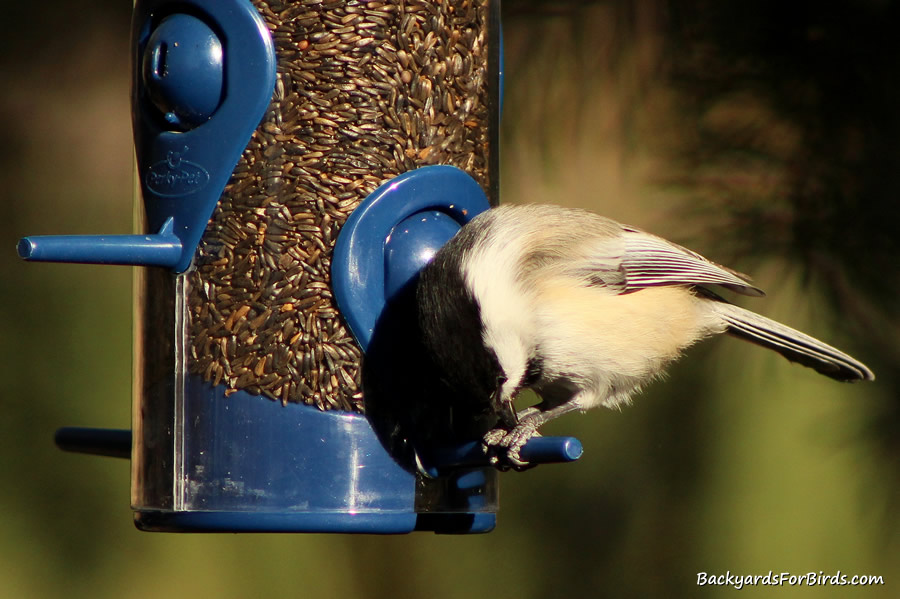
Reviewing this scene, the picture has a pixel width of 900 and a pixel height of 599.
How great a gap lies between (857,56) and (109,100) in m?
2.42

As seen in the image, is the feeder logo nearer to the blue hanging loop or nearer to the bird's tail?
the blue hanging loop

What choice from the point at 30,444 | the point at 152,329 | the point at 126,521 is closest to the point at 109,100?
the point at 30,444

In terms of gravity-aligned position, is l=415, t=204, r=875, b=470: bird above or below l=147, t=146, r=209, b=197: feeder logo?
below

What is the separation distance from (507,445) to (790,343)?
891 mm

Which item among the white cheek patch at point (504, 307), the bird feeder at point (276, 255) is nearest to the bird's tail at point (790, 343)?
the white cheek patch at point (504, 307)

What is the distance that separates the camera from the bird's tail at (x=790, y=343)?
2420 millimetres

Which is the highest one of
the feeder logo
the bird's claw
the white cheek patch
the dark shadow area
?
the feeder logo

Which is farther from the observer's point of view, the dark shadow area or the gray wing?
the gray wing

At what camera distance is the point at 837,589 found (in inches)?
105

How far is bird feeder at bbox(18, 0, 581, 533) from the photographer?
2.01 metres

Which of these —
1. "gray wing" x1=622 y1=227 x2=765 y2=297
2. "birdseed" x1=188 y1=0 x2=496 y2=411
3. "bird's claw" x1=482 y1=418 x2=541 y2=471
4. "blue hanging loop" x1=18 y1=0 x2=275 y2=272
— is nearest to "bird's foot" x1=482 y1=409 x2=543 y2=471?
"bird's claw" x1=482 y1=418 x2=541 y2=471

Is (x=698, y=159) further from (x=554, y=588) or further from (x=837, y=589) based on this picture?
(x=554, y=588)

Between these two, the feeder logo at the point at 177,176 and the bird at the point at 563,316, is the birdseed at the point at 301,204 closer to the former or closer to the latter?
the feeder logo at the point at 177,176

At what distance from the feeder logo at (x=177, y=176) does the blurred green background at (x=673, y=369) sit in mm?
985
